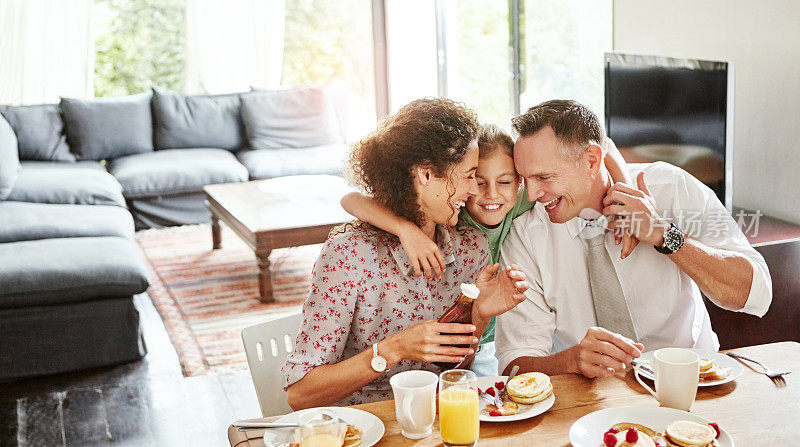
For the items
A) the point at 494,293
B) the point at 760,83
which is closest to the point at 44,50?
the point at 760,83

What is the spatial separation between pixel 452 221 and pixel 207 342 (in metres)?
2.15

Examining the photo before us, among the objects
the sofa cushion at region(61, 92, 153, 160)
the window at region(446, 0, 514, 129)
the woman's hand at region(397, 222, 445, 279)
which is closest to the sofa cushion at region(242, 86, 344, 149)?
the sofa cushion at region(61, 92, 153, 160)

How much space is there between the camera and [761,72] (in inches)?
120

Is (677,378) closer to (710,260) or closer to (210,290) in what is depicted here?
(710,260)

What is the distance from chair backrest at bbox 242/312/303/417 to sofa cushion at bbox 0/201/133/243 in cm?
235

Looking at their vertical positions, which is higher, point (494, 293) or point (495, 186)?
point (495, 186)

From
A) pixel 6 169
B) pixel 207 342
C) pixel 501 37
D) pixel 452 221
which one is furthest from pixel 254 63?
pixel 452 221

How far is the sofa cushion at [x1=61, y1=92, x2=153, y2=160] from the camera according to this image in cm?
580

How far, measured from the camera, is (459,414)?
4.25ft

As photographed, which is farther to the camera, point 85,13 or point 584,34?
point 85,13

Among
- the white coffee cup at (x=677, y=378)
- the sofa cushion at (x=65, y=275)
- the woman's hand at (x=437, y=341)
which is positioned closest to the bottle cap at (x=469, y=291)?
the woman's hand at (x=437, y=341)

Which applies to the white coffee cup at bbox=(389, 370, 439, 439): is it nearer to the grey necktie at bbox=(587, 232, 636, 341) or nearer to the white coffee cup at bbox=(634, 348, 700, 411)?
the white coffee cup at bbox=(634, 348, 700, 411)

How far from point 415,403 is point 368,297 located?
0.46 metres

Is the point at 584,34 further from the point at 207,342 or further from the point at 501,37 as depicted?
the point at 207,342
